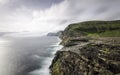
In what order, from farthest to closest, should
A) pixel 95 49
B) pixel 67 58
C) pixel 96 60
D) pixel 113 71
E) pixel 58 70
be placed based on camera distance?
1. pixel 58 70
2. pixel 67 58
3. pixel 95 49
4. pixel 96 60
5. pixel 113 71

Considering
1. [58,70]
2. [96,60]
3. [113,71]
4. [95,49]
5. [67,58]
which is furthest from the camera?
[58,70]

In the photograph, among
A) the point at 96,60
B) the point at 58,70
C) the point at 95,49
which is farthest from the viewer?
the point at 58,70

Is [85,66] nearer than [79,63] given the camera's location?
Yes

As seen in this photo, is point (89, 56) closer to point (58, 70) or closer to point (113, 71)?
point (113, 71)

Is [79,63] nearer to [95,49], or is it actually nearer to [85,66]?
[85,66]

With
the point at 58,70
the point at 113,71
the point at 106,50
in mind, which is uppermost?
the point at 106,50

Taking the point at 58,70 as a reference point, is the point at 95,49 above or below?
above

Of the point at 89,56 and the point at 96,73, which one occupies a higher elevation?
the point at 89,56

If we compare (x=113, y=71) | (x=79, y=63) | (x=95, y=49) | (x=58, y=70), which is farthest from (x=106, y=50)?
(x=58, y=70)

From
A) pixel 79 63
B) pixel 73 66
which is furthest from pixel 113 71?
pixel 73 66
